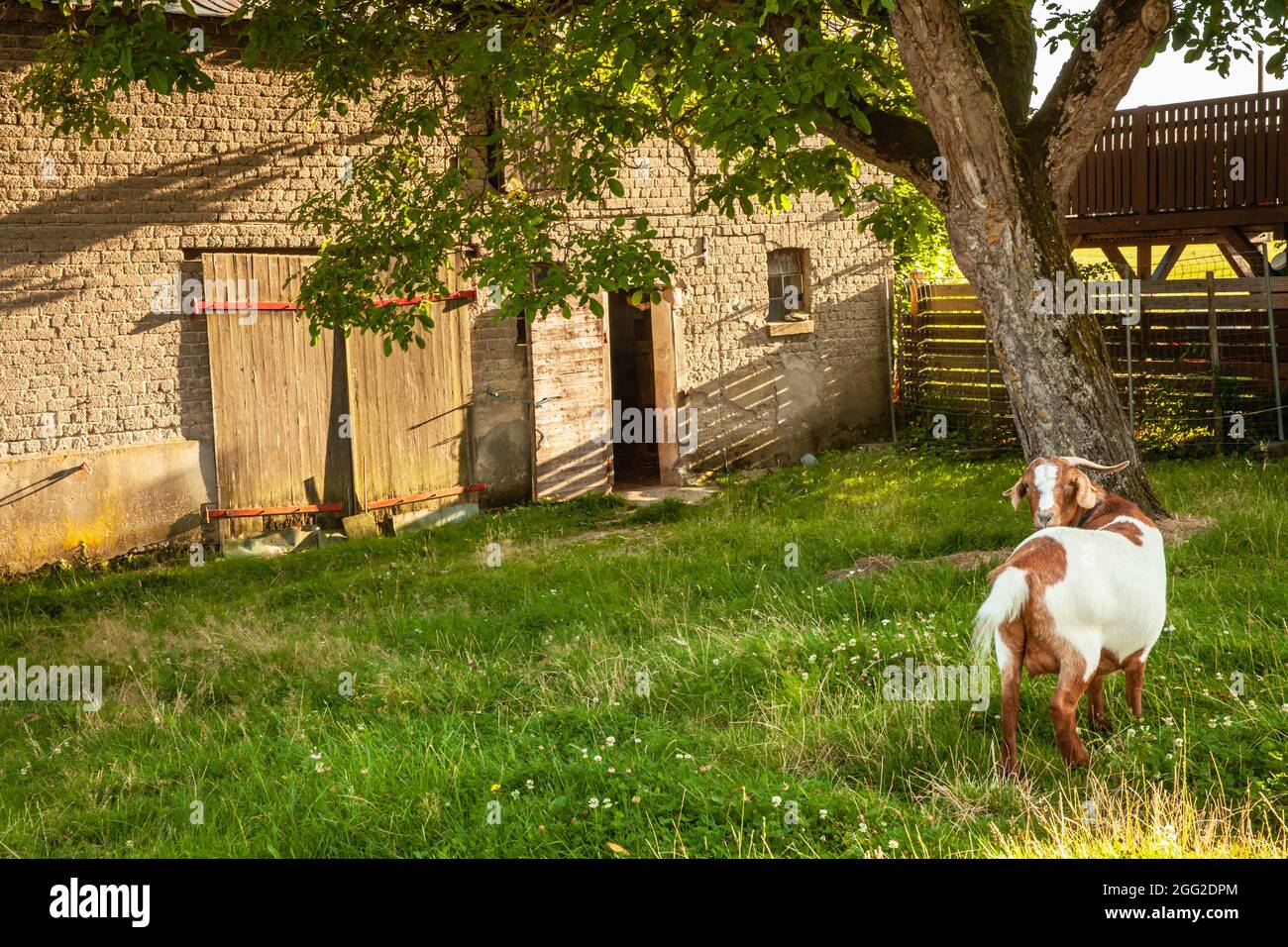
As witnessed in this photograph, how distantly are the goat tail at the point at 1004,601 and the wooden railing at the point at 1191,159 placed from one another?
11.4 metres

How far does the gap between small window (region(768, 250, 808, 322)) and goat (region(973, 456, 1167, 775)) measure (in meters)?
11.0

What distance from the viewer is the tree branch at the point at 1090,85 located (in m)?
8.92

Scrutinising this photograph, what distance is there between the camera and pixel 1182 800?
15.6ft

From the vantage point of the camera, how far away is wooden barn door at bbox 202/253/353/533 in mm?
12055

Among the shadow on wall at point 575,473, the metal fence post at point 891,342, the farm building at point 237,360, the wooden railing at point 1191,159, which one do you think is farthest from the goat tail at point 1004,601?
the metal fence post at point 891,342

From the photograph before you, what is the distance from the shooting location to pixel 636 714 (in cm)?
643

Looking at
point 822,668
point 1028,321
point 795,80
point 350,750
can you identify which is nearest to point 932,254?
point 1028,321

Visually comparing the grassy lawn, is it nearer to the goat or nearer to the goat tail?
the goat

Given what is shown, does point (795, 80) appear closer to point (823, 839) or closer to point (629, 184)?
point (823, 839)

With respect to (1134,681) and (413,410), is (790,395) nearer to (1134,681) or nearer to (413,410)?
(413,410)

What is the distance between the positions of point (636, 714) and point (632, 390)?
1047cm

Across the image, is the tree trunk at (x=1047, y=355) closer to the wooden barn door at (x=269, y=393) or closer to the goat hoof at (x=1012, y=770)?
the goat hoof at (x=1012, y=770)

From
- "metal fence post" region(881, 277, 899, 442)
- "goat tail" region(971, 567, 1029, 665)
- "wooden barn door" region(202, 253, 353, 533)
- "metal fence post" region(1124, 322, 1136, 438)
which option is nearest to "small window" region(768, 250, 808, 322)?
"metal fence post" region(881, 277, 899, 442)
